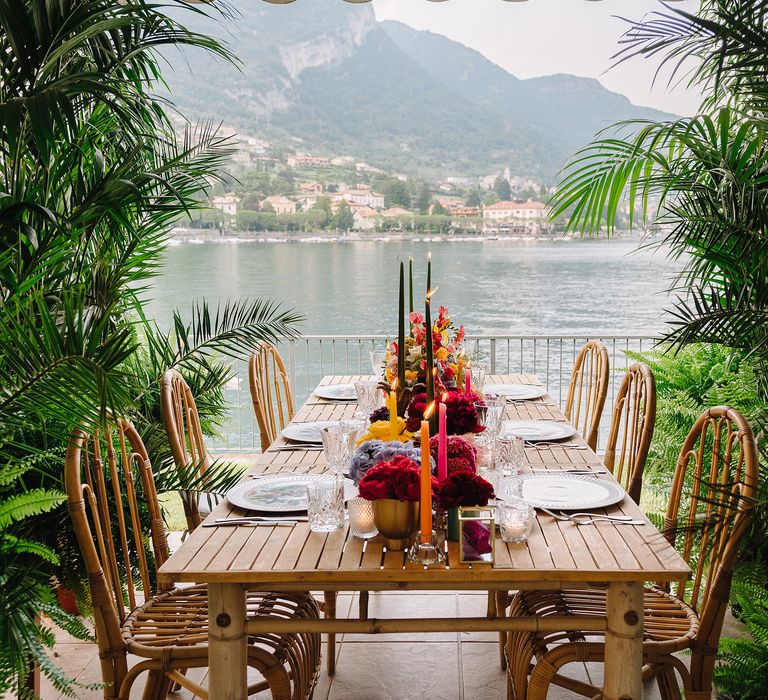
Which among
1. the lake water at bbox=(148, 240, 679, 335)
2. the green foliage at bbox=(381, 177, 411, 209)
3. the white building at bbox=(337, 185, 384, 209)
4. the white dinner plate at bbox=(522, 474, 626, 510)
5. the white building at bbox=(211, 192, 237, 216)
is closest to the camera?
the white dinner plate at bbox=(522, 474, 626, 510)

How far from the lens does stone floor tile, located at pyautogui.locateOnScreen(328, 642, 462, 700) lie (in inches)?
95.9

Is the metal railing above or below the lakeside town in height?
below

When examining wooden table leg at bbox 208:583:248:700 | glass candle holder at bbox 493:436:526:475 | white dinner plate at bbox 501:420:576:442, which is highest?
glass candle holder at bbox 493:436:526:475

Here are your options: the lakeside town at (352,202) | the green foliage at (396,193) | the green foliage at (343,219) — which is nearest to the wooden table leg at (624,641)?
the lakeside town at (352,202)

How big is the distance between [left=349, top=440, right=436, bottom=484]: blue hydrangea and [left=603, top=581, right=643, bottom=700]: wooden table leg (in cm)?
49

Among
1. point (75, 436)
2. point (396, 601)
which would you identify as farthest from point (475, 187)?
→ point (75, 436)

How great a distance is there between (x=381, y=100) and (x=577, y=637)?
20.7 m

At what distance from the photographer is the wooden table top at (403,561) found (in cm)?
150

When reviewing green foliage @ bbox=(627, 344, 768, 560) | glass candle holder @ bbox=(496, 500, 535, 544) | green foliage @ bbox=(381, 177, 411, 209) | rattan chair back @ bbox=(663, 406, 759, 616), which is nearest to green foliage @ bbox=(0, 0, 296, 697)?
glass candle holder @ bbox=(496, 500, 535, 544)

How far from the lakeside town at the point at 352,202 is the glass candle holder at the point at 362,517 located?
11.0 m

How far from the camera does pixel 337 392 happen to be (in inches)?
129

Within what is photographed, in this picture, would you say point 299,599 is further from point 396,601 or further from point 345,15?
point 345,15

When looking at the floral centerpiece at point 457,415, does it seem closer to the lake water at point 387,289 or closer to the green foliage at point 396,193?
the lake water at point 387,289

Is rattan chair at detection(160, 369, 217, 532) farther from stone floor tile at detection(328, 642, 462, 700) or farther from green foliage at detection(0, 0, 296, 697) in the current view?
stone floor tile at detection(328, 642, 462, 700)
